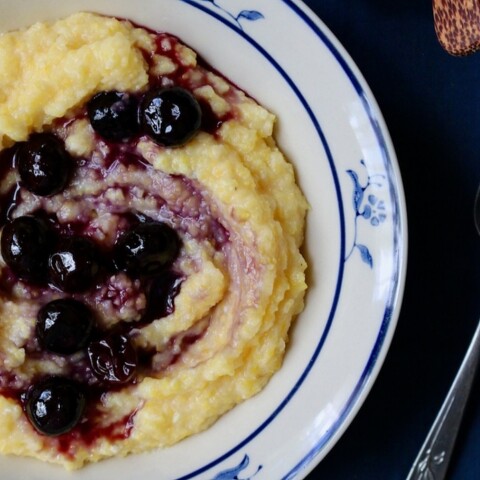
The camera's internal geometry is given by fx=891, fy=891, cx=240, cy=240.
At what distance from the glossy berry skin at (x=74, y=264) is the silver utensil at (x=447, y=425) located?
4.26ft

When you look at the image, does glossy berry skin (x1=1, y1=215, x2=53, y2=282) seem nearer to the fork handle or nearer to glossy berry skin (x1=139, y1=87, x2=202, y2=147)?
glossy berry skin (x1=139, y1=87, x2=202, y2=147)

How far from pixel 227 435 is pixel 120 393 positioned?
38 cm

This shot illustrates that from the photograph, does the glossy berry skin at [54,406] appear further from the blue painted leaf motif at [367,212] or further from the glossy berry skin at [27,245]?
the blue painted leaf motif at [367,212]

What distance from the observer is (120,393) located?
9.09 ft

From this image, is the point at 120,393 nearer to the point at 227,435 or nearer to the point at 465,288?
the point at 227,435

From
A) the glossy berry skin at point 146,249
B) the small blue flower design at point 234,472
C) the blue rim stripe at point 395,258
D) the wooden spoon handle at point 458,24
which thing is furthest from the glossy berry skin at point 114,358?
the wooden spoon handle at point 458,24

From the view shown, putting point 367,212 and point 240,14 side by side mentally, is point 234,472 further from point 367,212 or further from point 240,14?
point 240,14

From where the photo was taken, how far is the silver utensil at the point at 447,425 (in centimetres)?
306

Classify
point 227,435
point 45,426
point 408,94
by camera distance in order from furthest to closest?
1. point 408,94
2. point 227,435
3. point 45,426

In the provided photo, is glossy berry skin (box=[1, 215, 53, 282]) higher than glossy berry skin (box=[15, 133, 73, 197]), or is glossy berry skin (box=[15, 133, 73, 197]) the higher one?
glossy berry skin (box=[15, 133, 73, 197])

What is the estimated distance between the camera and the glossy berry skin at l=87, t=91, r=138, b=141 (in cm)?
264

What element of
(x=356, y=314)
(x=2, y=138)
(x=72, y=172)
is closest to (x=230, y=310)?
(x=356, y=314)

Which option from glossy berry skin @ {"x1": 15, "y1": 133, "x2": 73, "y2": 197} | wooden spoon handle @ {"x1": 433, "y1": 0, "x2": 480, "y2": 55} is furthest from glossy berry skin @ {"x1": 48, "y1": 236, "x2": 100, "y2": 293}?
wooden spoon handle @ {"x1": 433, "y1": 0, "x2": 480, "y2": 55}

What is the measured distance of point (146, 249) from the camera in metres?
2.64
